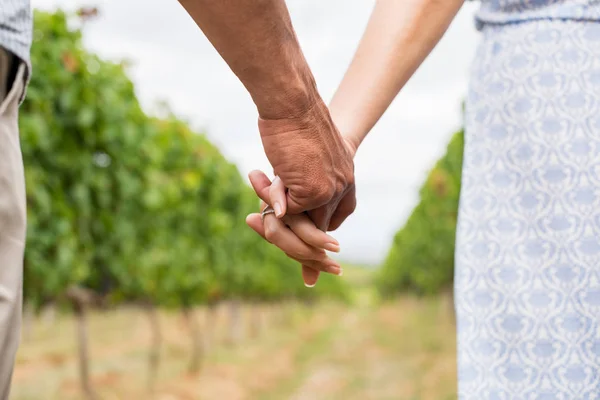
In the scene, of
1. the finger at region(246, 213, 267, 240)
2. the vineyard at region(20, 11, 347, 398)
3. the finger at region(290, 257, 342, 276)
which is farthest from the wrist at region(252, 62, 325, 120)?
the vineyard at region(20, 11, 347, 398)

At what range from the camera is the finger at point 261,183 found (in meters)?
1.45

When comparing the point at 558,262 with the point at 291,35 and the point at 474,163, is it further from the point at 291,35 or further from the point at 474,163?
the point at 291,35

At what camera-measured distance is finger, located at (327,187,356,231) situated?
1576 mm

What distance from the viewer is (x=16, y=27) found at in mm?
1337

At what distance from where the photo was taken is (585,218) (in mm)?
1380

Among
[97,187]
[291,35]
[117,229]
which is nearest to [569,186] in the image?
[291,35]

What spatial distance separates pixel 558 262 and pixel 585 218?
4.0 inches

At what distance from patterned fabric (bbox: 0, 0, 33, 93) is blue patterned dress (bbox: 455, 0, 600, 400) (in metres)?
0.94

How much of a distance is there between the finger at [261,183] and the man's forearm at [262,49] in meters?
0.17

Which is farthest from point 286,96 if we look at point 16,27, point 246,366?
point 246,366

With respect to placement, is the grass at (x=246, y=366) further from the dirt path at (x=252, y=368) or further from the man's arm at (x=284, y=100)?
the man's arm at (x=284, y=100)

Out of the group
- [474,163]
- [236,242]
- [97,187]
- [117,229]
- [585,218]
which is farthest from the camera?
[236,242]

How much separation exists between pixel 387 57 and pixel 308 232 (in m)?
0.47

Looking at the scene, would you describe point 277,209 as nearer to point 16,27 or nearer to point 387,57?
point 387,57
